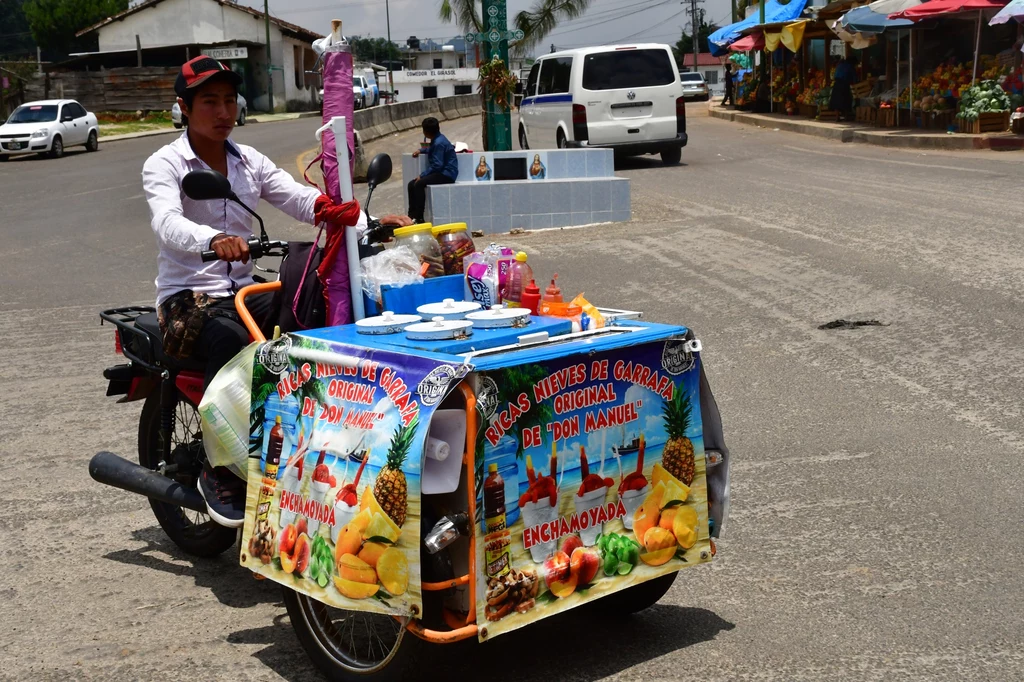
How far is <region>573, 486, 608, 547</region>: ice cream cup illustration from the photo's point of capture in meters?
3.61

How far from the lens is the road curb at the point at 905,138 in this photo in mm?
20953

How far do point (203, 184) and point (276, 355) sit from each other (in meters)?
0.62

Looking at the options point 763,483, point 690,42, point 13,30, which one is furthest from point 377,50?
point 763,483

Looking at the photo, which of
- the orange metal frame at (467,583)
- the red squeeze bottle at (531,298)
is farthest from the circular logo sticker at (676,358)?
the orange metal frame at (467,583)

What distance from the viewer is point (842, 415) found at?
21.4 ft

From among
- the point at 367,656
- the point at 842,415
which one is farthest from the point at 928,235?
the point at 367,656

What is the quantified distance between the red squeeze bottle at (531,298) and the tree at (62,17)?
281 ft

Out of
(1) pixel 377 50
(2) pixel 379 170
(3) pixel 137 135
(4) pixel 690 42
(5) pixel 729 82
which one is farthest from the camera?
(1) pixel 377 50

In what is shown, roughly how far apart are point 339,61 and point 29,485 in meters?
3.08

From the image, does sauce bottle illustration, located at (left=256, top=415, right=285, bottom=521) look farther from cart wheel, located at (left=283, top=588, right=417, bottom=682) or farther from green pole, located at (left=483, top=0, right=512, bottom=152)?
green pole, located at (left=483, top=0, right=512, bottom=152)

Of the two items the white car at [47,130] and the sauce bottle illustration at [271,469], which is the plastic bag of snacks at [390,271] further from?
the white car at [47,130]

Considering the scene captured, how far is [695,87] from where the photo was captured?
55594 mm

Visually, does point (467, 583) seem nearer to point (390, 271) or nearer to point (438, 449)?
point (438, 449)

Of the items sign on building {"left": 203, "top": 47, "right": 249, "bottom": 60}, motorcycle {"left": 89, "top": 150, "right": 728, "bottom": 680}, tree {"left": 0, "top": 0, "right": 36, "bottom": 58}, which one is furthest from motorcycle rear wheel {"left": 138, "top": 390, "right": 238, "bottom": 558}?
tree {"left": 0, "top": 0, "right": 36, "bottom": 58}
